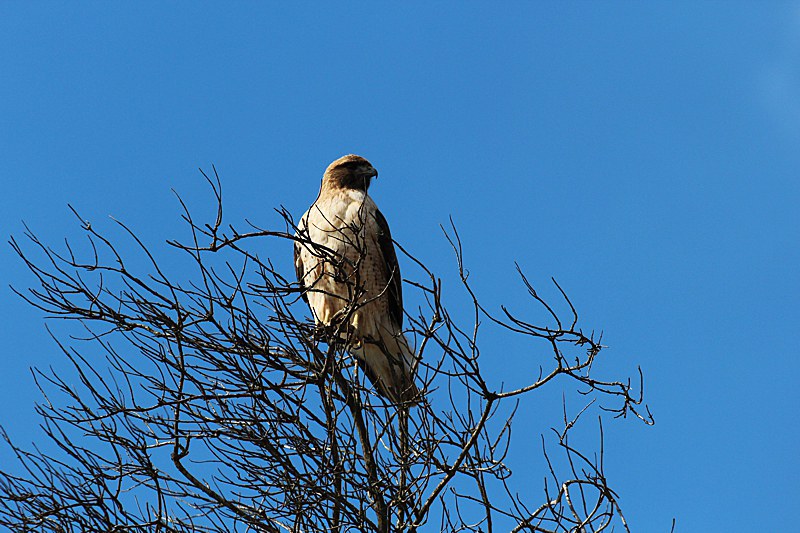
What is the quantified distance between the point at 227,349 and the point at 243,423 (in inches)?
13.2

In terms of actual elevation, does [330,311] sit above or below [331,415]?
above

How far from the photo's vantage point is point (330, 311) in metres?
4.90

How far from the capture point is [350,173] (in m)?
5.34

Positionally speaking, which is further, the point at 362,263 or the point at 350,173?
the point at 350,173

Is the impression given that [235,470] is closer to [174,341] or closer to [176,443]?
[176,443]

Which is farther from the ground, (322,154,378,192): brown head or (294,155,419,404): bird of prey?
(322,154,378,192): brown head

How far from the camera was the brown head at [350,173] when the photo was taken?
17.4 ft

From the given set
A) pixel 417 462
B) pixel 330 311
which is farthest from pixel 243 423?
pixel 330 311

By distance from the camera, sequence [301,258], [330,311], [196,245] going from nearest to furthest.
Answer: [196,245]
[330,311]
[301,258]

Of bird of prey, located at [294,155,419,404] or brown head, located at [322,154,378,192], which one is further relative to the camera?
brown head, located at [322,154,378,192]

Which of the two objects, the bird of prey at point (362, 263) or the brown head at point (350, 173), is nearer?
the bird of prey at point (362, 263)

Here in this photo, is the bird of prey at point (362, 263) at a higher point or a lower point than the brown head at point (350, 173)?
lower

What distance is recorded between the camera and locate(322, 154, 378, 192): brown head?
5.31m

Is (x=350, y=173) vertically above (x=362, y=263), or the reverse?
(x=350, y=173)
